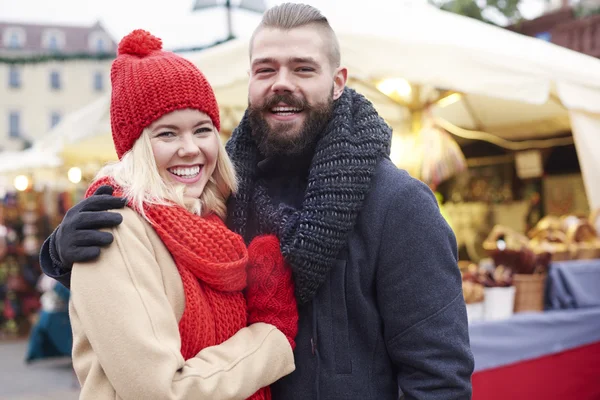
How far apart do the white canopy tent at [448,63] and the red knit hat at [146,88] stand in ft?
7.14

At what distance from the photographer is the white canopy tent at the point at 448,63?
389cm

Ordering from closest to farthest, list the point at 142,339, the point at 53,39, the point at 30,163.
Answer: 1. the point at 142,339
2. the point at 30,163
3. the point at 53,39

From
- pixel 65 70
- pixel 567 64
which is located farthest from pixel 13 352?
pixel 65 70

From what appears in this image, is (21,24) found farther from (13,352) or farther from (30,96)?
(13,352)

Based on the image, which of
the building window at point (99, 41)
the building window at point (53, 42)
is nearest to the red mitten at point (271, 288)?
the building window at point (99, 41)

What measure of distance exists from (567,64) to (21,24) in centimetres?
4748

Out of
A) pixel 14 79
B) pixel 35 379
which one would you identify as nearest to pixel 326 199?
pixel 35 379

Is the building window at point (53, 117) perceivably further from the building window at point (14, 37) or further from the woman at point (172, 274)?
the woman at point (172, 274)

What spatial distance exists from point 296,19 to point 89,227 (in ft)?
2.90

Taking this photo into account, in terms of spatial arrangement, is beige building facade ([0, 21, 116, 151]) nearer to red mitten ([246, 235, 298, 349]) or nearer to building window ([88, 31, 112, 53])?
building window ([88, 31, 112, 53])

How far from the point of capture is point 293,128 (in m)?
1.86

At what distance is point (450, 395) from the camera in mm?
1663

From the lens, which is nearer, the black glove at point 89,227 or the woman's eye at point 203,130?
the black glove at point 89,227

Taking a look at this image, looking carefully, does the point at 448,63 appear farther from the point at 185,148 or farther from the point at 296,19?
the point at 185,148
